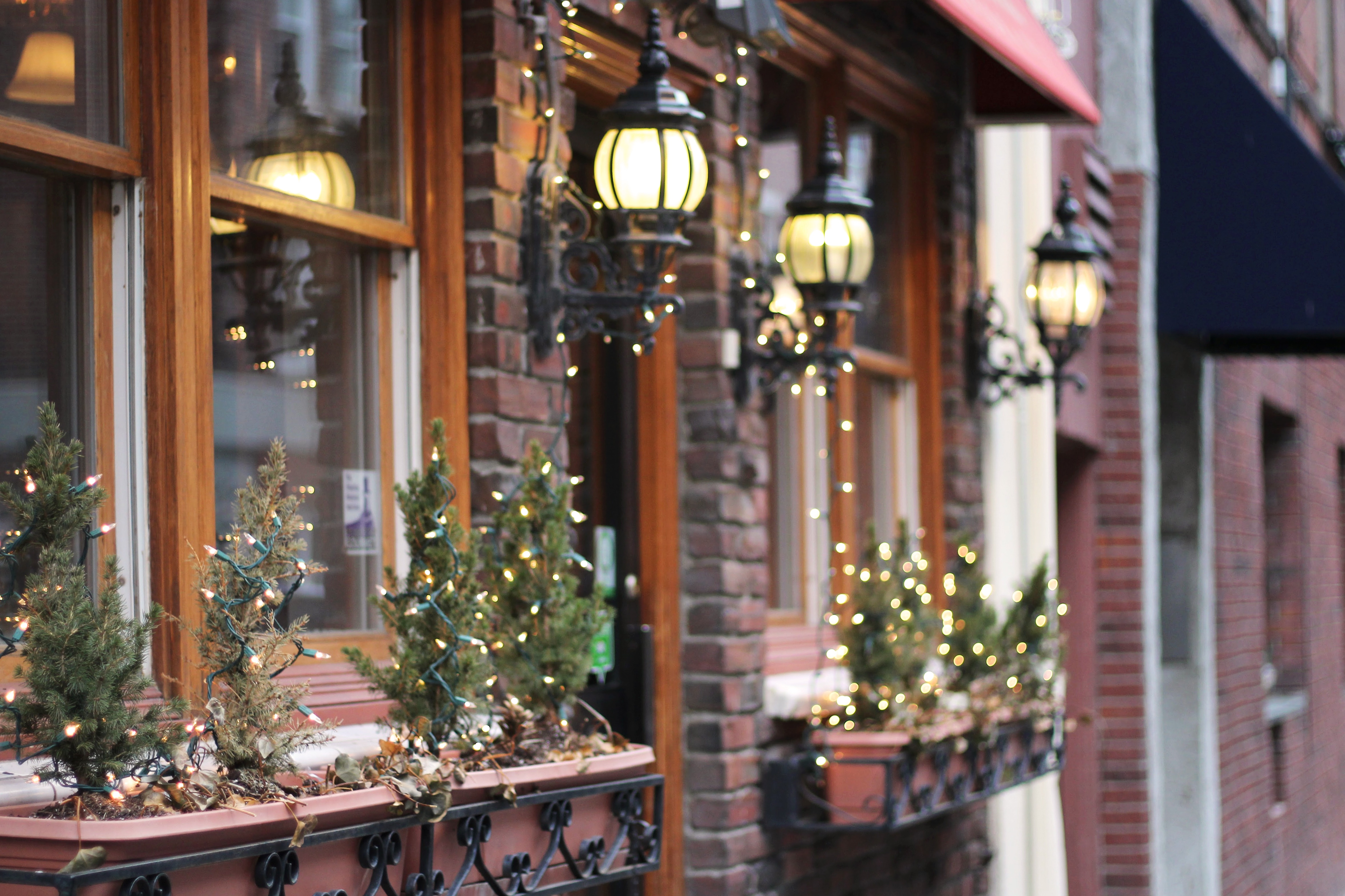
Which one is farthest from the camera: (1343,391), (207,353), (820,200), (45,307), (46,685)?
(1343,391)

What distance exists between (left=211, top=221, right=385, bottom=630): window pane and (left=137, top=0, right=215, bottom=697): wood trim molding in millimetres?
141

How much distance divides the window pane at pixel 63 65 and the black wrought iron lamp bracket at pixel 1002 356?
3677mm

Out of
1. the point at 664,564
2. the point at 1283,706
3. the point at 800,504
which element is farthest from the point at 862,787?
the point at 1283,706

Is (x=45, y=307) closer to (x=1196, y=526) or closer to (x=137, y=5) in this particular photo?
(x=137, y=5)

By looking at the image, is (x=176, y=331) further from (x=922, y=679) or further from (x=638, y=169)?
(x=922, y=679)

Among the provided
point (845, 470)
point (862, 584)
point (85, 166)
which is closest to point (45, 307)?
point (85, 166)

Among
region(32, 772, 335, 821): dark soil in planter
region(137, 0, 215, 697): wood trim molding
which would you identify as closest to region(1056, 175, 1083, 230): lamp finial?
region(137, 0, 215, 697): wood trim molding

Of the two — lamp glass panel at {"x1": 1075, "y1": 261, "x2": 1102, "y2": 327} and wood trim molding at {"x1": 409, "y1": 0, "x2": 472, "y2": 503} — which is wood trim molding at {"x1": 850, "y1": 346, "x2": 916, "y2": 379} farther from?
wood trim molding at {"x1": 409, "y1": 0, "x2": 472, "y2": 503}

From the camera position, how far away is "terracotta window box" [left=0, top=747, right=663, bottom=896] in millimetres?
2062

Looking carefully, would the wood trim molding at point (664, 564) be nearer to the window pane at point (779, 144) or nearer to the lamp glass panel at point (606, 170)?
the window pane at point (779, 144)

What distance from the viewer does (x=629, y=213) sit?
352 cm

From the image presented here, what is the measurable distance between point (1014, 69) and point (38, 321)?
3.37 meters

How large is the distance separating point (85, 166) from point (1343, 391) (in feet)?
41.6

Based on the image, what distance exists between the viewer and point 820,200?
14.0 ft
